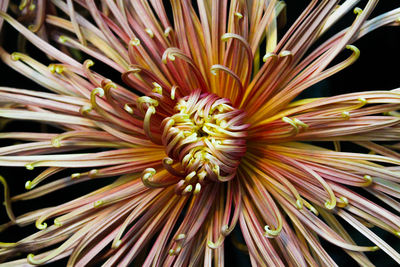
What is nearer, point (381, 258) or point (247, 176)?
point (247, 176)

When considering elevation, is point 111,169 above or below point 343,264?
above

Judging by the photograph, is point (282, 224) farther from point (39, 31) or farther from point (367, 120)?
point (39, 31)

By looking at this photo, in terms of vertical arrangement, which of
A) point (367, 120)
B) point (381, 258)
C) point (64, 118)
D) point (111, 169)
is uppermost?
point (64, 118)

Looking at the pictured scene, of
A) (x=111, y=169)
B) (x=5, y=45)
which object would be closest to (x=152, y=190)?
(x=111, y=169)

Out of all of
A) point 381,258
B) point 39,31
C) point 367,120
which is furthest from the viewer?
point 381,258

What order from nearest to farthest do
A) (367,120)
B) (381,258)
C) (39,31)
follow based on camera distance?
(367,120) < (39,31) < (381,258)
